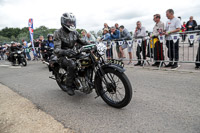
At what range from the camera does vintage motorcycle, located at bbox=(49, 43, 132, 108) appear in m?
2.75

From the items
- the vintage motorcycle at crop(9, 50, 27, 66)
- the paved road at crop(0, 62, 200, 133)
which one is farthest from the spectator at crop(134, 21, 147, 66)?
the vintage motorcycle at crop(9, 50, 27, 66)

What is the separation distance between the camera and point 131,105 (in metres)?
3.09

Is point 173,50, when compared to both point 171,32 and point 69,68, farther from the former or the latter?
point 69,68

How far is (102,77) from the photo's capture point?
3.03 meters

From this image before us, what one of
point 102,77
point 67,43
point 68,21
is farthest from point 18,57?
point 102,77

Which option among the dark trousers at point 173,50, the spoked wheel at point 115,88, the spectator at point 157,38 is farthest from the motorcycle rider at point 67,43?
the dark trousers at point 173,50

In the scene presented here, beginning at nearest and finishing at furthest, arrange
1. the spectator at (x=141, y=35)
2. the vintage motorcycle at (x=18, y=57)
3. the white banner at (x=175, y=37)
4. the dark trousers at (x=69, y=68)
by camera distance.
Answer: the dark trousers at (x=69, y=68), the white banner at (x=175, y=37), the spectator at (x=141, y=35), the vintage motorcycle at (x=18, y=57)

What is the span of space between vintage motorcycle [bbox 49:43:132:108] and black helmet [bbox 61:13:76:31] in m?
0.64

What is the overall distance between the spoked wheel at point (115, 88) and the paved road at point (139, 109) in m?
0.16

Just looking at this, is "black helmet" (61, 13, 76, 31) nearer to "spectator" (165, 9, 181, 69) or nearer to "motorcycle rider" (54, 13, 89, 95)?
"motorcycle rider" (54, 13, 89, 95)

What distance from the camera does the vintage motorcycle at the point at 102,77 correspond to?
275 cm

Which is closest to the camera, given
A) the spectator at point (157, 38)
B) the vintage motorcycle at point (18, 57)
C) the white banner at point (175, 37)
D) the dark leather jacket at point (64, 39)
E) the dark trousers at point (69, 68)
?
the dark trousers at point (69, 68)

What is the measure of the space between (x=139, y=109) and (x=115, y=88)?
604 mm

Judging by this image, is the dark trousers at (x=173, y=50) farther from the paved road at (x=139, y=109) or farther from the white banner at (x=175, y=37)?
the paved road at (x=139, y=109)
